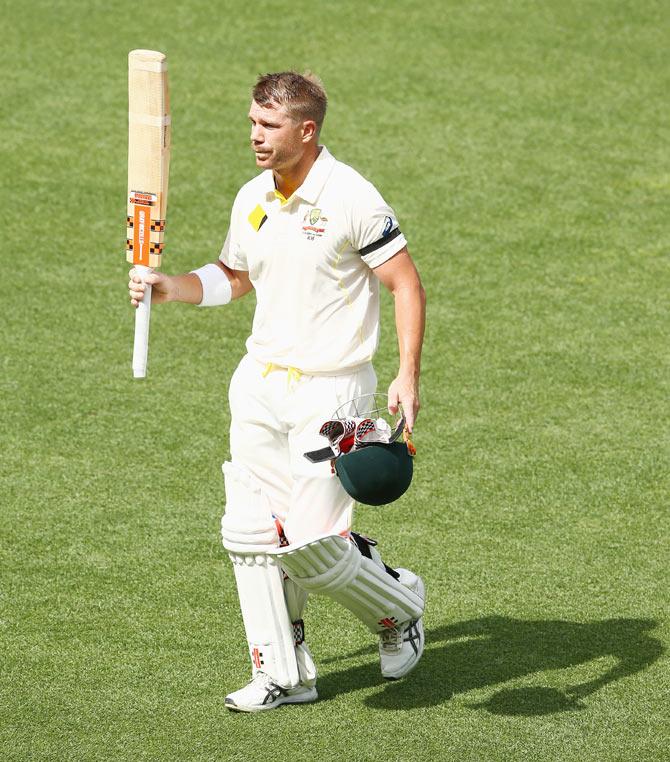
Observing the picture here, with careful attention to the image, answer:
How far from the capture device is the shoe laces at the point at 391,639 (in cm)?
491

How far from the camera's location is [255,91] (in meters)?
4.57

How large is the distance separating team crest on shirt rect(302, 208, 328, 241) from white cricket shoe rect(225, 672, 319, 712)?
4.74 feet

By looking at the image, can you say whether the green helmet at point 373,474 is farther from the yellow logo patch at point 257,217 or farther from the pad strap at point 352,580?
the yellow logo patch at point 257,217

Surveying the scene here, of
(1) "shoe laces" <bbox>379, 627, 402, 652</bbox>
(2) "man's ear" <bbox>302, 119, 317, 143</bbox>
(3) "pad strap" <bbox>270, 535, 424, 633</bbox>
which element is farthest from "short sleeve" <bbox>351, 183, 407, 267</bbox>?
(1) "shoe laces" <bbox>379, 627, 402, 652</bbox>

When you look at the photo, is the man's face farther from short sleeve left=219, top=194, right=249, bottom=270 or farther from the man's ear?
short sleeve left=219, top=194, right=249, bottom=270

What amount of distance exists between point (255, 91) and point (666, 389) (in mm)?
3471

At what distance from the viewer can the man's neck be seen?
4.57 meters

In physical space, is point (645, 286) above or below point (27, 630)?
above

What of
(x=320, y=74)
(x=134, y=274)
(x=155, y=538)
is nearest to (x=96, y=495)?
(x=155, y=538)

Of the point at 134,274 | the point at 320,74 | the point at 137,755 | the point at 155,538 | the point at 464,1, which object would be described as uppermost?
the point at 464,1

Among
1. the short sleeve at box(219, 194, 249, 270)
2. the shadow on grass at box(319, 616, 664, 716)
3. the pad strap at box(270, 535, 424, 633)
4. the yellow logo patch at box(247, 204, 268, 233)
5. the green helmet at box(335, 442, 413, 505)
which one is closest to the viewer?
the green helmet at box(335, 442, 413, 505)

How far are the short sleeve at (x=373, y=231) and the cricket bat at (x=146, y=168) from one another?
64 cm

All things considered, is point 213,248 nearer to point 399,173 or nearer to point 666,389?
point 399,173

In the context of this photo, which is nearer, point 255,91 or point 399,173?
point 255,91
